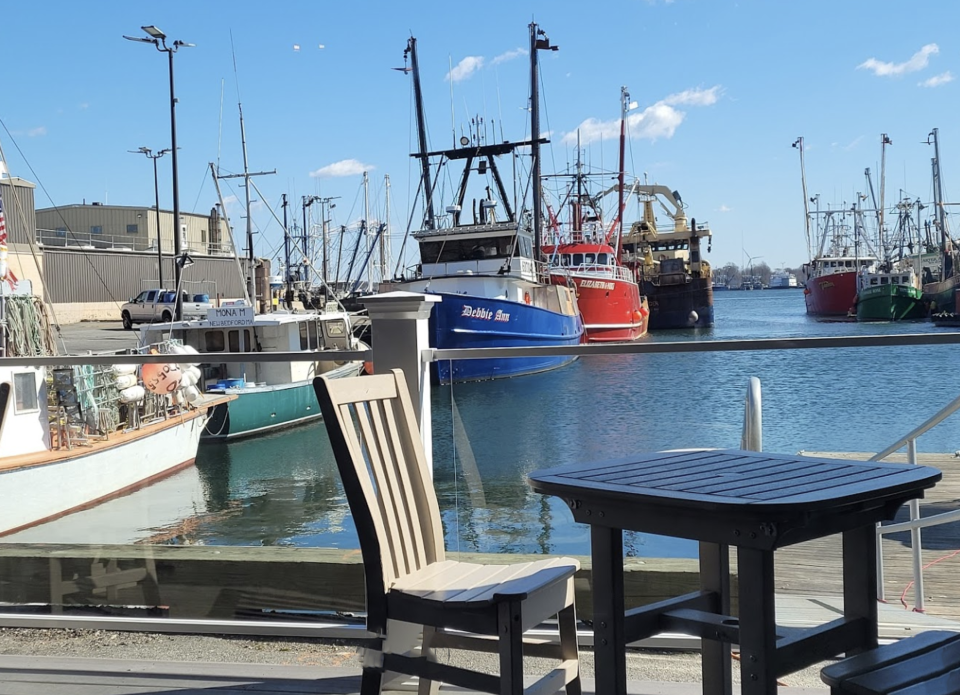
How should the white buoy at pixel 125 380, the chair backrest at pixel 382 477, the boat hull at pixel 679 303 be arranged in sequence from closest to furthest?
the chair backrest at pixel 382 477 → the white buoy at pixel 125 380 → the boat hull at pixel 679 303

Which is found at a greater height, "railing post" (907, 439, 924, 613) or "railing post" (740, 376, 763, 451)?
"railing post" (740, 376, 763, 451)

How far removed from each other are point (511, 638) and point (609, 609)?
242mm

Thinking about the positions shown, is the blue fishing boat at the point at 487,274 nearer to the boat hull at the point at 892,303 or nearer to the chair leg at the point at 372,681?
the chair leg at the point at 372,681

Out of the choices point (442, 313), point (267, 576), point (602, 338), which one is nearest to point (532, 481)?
point (267, 576)

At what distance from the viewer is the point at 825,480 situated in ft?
6.47

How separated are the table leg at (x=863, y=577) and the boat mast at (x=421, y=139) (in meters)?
22.1

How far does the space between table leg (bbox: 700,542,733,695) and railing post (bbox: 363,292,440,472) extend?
3.97ft

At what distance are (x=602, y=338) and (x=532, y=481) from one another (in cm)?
3125

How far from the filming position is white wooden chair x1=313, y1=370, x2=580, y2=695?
2.19 metres

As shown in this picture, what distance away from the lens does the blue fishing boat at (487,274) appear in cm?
2059

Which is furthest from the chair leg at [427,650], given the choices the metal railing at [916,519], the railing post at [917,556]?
the railing post at [917,556]

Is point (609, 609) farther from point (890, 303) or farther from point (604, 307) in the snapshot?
point (890, 303)

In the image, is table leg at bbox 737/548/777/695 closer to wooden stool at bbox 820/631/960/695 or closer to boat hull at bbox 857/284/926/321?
wooden stool at bbox 820/631/960/695

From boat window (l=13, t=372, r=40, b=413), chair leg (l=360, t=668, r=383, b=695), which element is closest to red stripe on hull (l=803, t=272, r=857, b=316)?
boat window (l=13, t=372, r=40, b=413)
